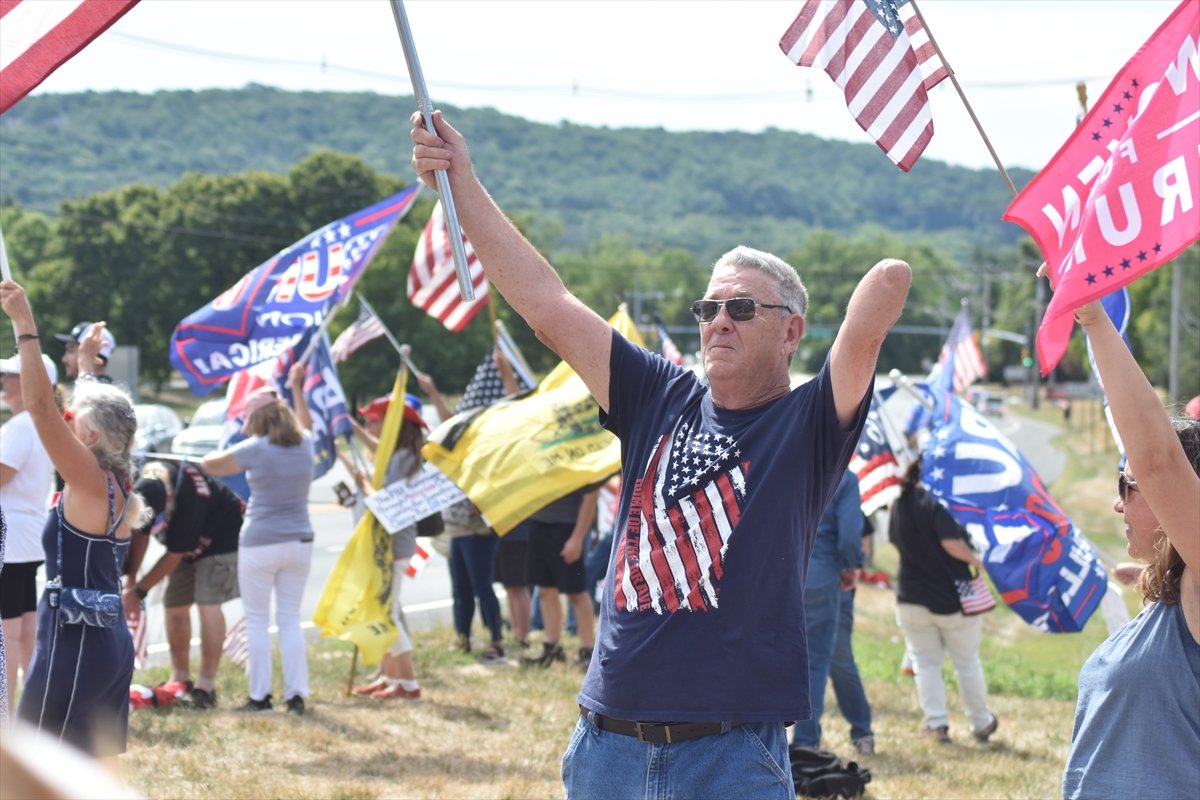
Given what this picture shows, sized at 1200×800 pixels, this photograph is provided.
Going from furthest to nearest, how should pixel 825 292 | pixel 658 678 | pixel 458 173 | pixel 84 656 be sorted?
pixel 825 292, pixel 84 656, pixel 458 173, pixel 658 678

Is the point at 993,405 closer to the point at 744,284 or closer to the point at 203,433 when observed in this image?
the point at 203,433

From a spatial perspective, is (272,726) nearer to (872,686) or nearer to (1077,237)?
(872,686)

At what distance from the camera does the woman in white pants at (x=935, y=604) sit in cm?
889

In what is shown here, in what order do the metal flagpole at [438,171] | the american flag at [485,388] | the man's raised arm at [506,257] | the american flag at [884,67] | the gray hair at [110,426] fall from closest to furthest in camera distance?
the metal flagpole at [438,171] → the man's raised arm at [506,257] → the american flag at [884,67] → the gray hair at [110,426] → the american flag at [485,388]

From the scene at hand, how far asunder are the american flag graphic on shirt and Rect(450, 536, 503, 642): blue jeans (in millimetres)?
7842

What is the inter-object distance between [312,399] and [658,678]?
23.3 feet

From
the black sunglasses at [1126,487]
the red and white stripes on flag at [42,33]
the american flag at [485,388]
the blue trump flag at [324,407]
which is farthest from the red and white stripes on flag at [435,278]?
the black sunglasses at [1126,487]

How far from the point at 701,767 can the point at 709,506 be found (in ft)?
1.93

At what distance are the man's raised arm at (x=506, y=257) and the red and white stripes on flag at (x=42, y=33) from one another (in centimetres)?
92

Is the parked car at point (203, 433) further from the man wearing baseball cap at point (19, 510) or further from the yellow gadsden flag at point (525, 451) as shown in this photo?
the man wearing baseball cap at point (19, 510)

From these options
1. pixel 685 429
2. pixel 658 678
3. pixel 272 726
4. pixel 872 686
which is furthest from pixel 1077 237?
pixel 872 686

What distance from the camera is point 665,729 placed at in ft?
10.8

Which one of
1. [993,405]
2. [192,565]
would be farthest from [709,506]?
[993,405]

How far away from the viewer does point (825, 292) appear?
470 feet
